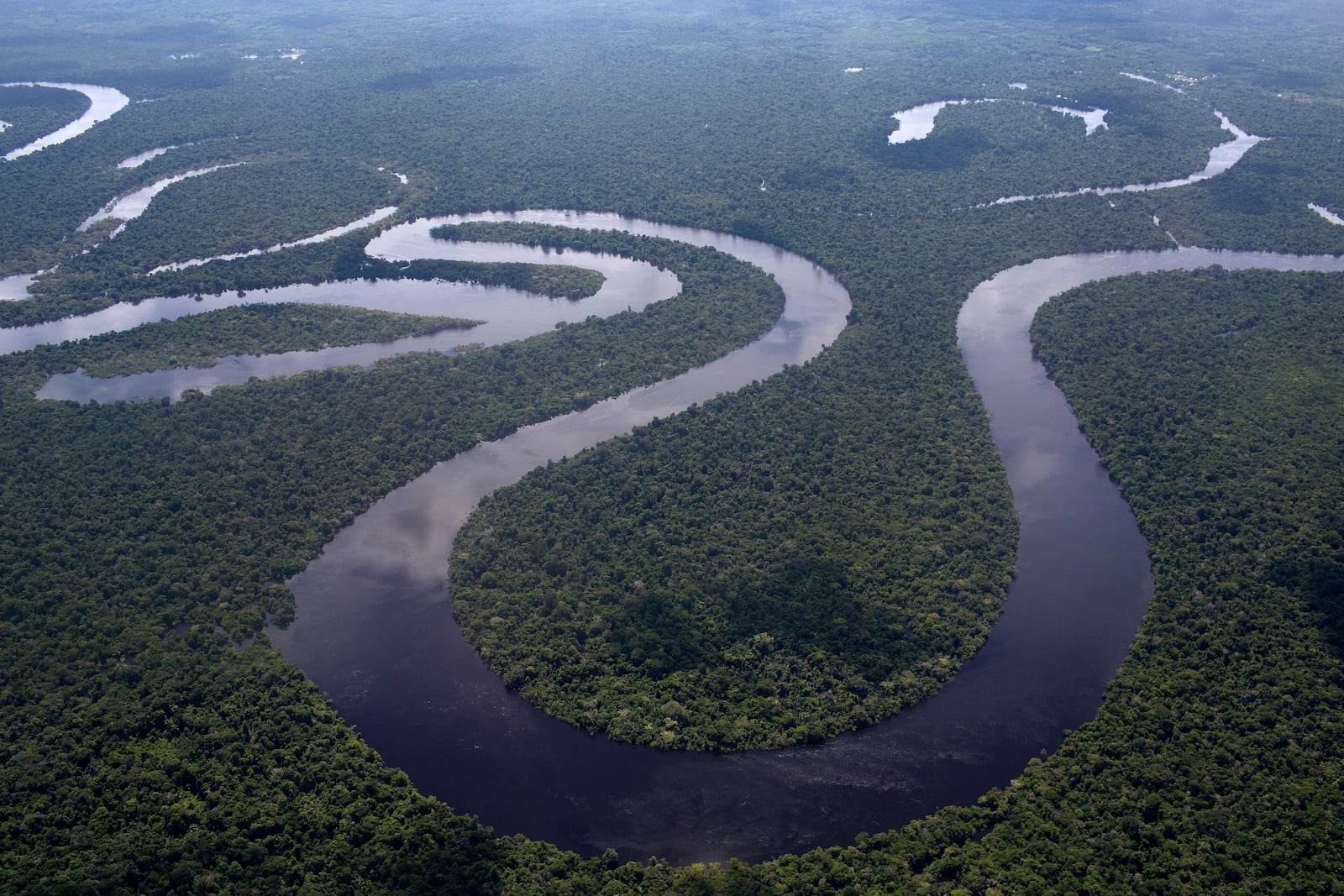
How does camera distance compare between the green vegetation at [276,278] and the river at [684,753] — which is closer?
the river at [684,753]

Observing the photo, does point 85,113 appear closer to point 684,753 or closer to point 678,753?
point 678,753

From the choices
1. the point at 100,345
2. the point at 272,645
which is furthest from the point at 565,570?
the point at 100,345

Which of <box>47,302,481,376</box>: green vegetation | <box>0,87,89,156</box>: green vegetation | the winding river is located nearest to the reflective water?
<box>0,87,89,156</box>: green vegetation

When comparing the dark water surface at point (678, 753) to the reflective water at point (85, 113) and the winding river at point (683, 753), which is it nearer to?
the winding river at point (683, 753)

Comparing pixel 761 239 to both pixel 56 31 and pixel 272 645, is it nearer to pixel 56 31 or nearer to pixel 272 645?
pixel 272 645

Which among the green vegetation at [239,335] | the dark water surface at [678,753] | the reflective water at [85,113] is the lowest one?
the dark water surface at [678,753]

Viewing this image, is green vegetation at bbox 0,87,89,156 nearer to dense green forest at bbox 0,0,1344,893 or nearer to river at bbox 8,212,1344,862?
dense green forest at bbox 0,0,1344,893

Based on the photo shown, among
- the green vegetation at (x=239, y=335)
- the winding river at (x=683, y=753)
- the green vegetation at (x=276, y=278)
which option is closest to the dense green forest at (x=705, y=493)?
the green vegetation at (x=276, y=278)

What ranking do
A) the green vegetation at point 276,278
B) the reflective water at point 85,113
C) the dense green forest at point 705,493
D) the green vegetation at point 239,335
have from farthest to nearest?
the reflective water at point 85,113
the green vegetation at point 276,278
the green vegetation at point 239,335
the dense green forest at point 705,493
